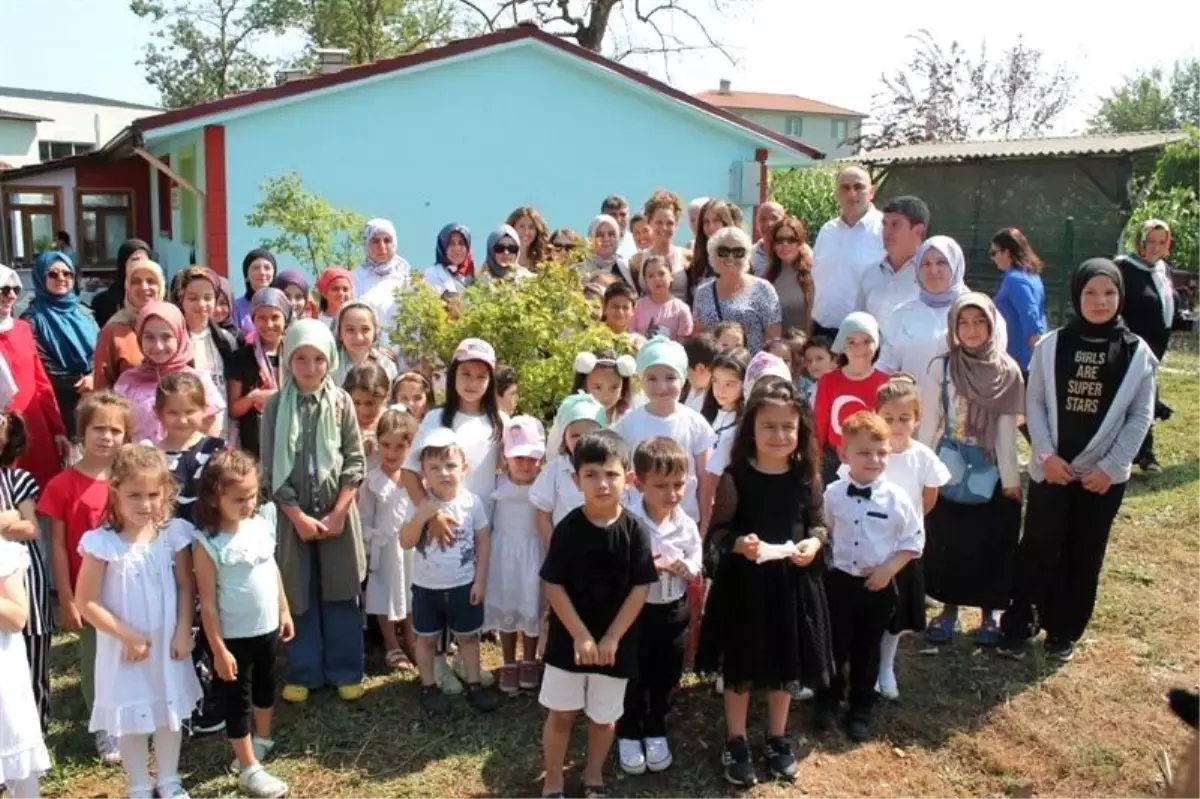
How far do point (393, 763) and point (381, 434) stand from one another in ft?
4.59

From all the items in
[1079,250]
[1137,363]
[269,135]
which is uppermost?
[269,135]

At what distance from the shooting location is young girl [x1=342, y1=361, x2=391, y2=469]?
15.7ft

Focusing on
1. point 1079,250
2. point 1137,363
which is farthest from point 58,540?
point 1079,250

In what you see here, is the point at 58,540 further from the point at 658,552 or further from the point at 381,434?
the point at 658,552

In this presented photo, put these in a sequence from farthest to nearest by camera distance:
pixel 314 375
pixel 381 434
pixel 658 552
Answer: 1. pixel 381 434
2. pixel 314 375
3. pixel 658 552

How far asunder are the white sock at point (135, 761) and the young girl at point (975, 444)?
3485 mm

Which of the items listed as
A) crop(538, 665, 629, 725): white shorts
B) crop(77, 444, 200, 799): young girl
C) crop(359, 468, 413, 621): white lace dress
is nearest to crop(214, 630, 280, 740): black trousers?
crop(77, 444, 200, 799): young girl

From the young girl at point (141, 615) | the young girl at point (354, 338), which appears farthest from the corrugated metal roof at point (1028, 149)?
the young girl at point (141, 615)

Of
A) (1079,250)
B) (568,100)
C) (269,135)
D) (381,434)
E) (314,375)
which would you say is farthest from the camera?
(1079,250)

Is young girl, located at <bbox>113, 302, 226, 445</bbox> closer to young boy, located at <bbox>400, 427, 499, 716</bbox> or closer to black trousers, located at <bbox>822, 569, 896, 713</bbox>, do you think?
young boy, located at <bbox>400, 427, 499, 716</bbox>

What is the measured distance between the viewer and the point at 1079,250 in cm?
1773

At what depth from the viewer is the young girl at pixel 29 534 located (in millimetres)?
3771

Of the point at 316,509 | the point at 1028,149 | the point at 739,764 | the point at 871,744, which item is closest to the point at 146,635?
the point at 316,509

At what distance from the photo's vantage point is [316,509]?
429cm
